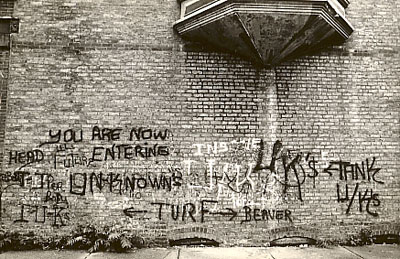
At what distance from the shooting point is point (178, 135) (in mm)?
6879

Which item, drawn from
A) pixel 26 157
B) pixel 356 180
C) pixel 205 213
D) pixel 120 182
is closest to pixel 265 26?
pixel 356 180

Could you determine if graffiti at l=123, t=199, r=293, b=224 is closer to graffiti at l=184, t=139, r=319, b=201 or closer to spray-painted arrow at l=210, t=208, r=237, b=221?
spray-painted arrow at l=210, t=208, r=237, b=221

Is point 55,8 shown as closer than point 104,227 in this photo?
No

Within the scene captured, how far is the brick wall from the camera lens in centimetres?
670

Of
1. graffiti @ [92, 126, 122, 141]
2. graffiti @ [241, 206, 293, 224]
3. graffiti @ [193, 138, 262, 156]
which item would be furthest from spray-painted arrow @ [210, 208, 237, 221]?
graffiti @ [92, 126, 122, 141]

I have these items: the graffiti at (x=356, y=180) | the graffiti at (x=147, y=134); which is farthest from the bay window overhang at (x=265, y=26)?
the graffiti at (x=356, y=180)

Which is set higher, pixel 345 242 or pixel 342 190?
pixel 342 190

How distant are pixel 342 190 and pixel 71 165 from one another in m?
5.33

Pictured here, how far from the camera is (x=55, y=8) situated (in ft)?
23.2

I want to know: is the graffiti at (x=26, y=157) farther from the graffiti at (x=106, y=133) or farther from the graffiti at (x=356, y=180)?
the graffiti at (x=356, y=180)

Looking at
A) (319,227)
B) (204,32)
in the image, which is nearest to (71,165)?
(204,32)

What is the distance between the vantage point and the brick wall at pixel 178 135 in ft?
22.0

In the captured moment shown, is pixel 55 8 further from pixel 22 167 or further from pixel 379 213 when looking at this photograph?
pixel 379 213

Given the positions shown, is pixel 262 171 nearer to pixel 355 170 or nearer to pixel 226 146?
pixel 226 146
